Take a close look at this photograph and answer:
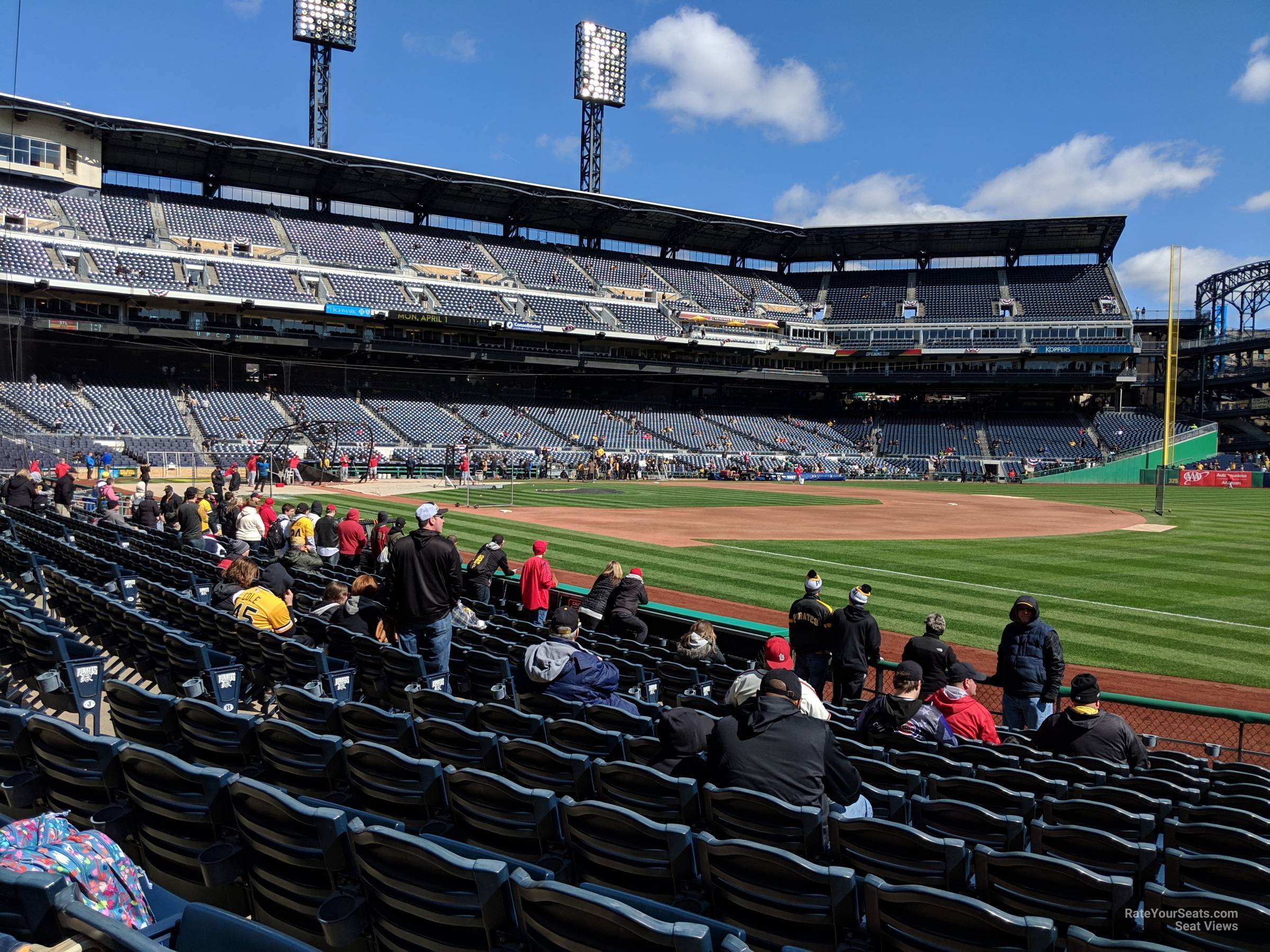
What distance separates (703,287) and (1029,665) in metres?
67.8

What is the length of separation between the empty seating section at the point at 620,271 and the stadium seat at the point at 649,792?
66394 mm

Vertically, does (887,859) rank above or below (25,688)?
above

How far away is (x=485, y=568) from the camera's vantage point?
12797 mm

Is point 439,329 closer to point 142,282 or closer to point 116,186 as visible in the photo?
point 142,282

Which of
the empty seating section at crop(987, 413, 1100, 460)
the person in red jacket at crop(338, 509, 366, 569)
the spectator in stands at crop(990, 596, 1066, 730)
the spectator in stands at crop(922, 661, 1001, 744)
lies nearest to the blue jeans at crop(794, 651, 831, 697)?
the spectator in stands at crop(990, 596, 1066, 730)

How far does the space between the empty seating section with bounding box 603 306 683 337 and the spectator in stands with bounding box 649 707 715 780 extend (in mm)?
60134

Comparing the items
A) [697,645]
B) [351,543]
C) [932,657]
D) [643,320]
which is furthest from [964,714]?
[643,320]

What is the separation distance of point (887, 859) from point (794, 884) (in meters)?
0.78

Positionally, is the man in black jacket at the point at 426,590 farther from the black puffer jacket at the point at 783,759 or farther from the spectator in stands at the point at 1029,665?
the spectator in stands at the point at 1029,665

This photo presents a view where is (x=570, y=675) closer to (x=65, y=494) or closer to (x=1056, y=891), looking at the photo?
(x=1056, y=891)

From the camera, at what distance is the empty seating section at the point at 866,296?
75.0 meters

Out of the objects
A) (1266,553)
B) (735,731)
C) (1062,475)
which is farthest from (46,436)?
(1062,475)

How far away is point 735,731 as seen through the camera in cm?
452

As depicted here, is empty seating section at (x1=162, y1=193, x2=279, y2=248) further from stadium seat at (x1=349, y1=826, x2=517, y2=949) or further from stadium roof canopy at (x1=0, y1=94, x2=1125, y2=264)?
stadium seat at (x1=349, y1=826, x2=517, y2=949)
